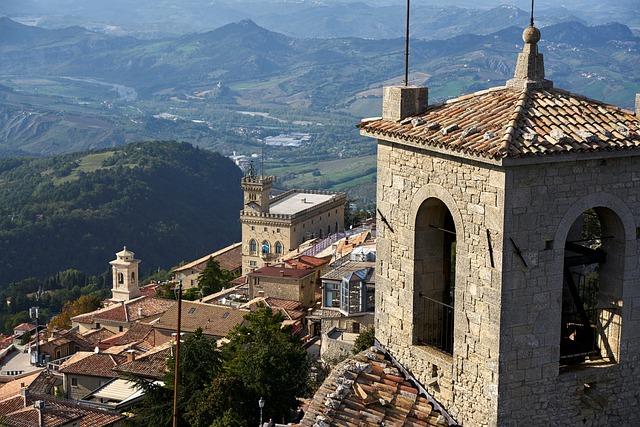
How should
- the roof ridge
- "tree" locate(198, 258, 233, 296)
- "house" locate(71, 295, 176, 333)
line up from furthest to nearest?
"tree" locate(198, 258, 233, 296), "house" locate(71, 295, 176, 333), the roof ridge

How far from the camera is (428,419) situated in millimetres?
12328

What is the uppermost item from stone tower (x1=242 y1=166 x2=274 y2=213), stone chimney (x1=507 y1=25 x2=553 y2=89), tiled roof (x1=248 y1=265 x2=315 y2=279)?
stone chimney (x1=507 y1=25 x2=553 y2=89)

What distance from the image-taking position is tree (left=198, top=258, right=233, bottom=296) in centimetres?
7514

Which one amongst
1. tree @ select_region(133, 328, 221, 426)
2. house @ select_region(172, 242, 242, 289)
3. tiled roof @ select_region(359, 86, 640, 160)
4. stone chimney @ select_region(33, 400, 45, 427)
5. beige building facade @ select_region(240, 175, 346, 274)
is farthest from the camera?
beige building facade @ select_region(240, 175, 346, 274)

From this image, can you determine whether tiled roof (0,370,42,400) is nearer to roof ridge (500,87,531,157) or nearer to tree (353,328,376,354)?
tree (353,328,376,354)

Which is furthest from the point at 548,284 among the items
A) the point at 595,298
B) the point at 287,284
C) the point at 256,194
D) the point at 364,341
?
the point at 256,194

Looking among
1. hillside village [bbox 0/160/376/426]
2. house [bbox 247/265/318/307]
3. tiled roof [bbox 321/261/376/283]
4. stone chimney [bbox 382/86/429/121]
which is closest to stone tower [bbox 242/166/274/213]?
hillside village [bbox 0/160/376/426]

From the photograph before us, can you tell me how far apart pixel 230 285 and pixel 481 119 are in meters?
64.0

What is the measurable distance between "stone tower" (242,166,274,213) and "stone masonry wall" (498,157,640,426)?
86898mm

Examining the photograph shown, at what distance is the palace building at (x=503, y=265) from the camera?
11250 mm

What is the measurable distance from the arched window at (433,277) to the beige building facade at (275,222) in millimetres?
77123

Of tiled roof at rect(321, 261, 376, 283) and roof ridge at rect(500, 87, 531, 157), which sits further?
tiled roof at rect(321, 261, 376, 283)

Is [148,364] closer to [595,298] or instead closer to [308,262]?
[308,262]

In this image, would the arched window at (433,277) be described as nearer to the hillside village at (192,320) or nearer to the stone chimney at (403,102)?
the stone chimney at (403,102)
